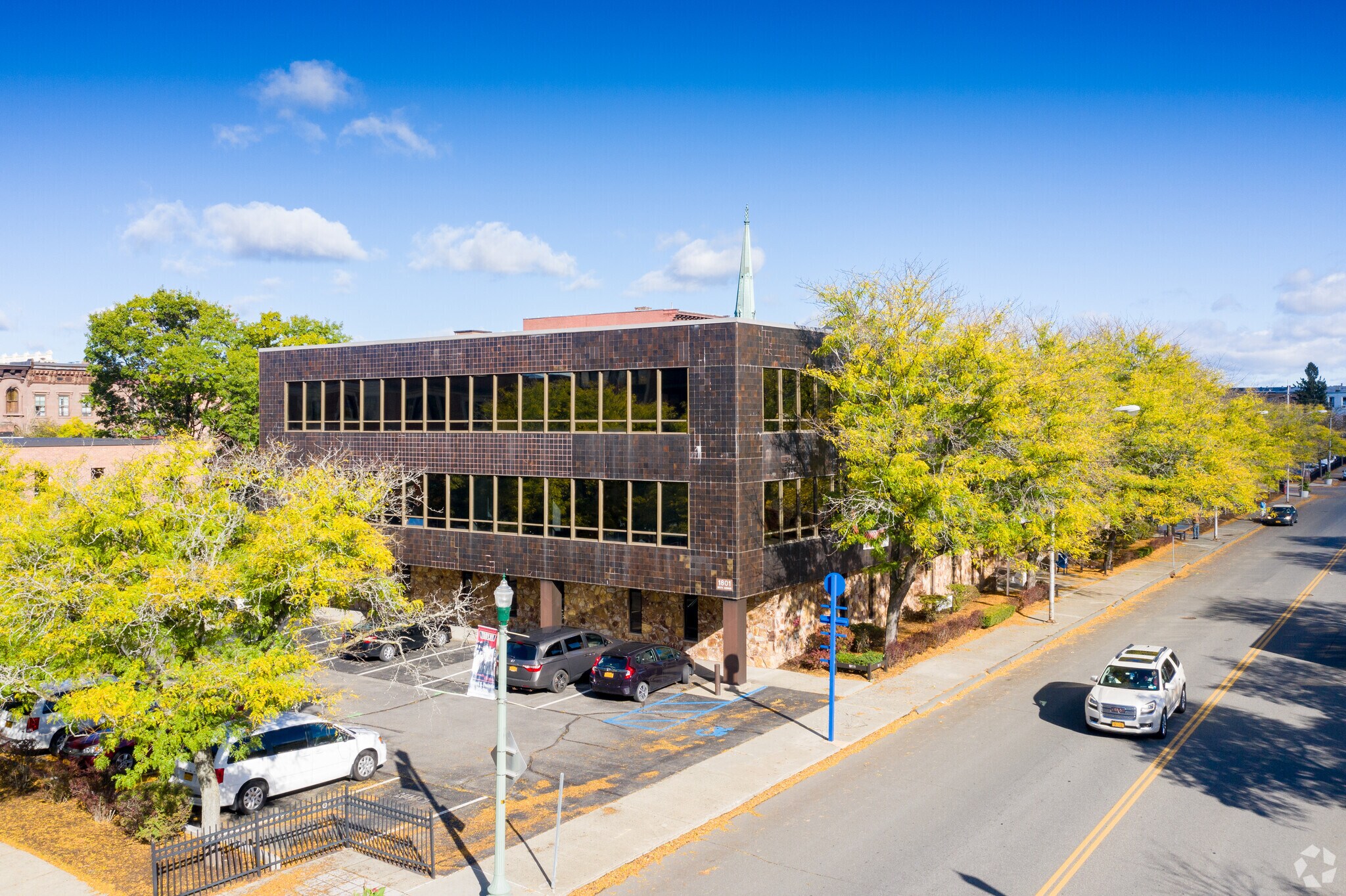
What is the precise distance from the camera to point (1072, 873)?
50.1ft

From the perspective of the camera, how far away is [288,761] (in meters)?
19.7

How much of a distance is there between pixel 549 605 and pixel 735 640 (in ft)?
24.2

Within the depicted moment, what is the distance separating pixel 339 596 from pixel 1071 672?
22.8m

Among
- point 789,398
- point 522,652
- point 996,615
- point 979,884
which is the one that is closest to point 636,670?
point 522,652

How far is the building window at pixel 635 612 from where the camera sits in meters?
32.8

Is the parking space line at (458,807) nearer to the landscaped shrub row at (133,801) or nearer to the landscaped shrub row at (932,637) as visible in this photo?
the landscaped shrub row at (133,801)

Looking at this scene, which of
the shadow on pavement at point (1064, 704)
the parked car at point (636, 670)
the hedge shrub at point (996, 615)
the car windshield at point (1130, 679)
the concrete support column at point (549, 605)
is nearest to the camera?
the car windshield at point (1130, 679)

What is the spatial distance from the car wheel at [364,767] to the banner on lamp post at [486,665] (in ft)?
23.4

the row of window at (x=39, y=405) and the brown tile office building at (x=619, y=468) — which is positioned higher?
the row of window at (x=39, y=405)

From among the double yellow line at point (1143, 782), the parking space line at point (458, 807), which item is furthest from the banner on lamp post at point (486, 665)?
the double yellow line at point (1143, 782)

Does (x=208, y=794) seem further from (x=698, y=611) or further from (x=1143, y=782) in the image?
(x=1143, y=782)

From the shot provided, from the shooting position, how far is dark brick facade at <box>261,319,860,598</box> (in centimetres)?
2823

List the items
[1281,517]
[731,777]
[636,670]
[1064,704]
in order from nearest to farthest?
[731,777], [1064,704], [636,670], [1281,517]
